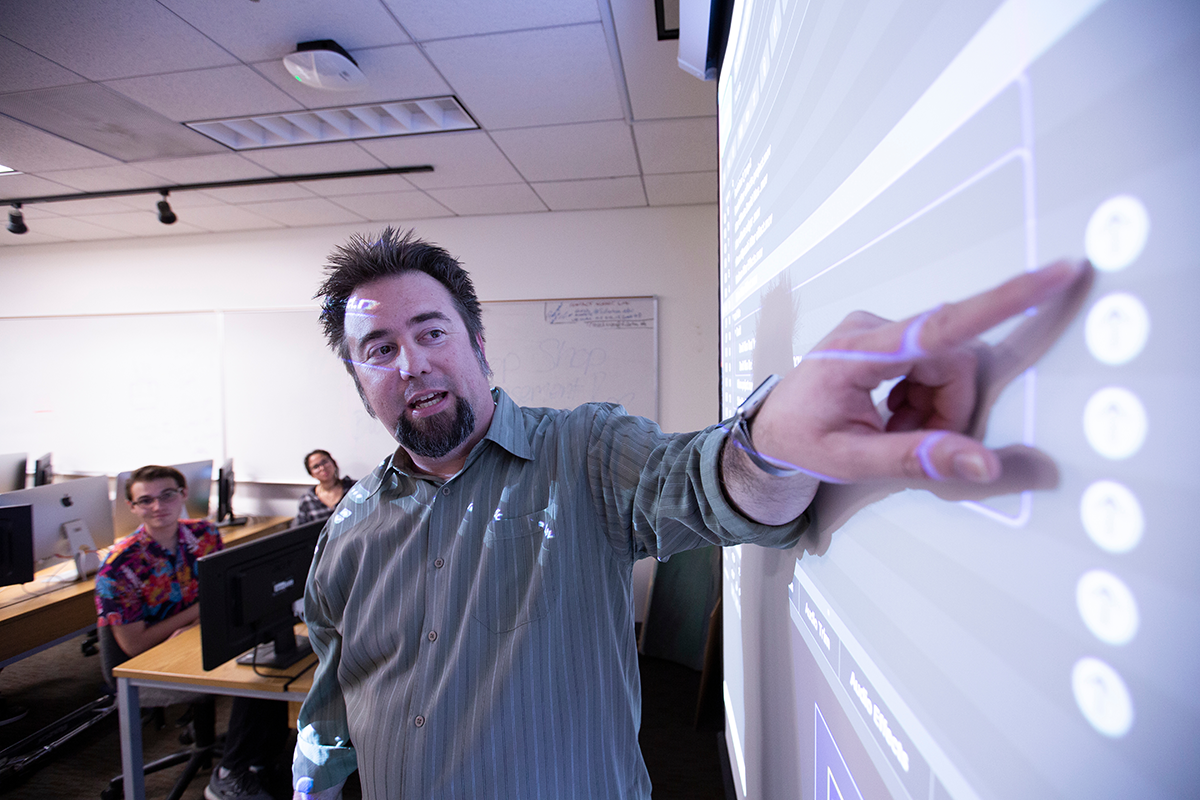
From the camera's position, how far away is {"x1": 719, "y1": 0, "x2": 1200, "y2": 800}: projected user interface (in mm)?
156

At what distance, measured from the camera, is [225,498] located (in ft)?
11.7

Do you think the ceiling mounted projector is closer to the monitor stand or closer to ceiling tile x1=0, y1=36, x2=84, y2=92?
ceiling tile x1=0, y1=36, x2=84, y2=92

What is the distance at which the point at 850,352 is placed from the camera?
307 millimetres

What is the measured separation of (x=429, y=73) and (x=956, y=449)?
217 cm

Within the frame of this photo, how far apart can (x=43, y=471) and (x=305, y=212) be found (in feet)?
9.19

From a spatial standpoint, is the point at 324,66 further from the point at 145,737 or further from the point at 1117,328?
the point at 145,737

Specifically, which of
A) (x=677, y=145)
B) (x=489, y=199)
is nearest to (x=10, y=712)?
(x=489, y=199)

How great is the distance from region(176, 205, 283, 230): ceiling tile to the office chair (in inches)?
97.8

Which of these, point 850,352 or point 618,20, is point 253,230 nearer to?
point 618,20

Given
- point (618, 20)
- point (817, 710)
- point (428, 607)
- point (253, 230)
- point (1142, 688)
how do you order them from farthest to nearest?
point (253, 230) → point (618, 20) → point (428, 607) → point (817, 710) → point (1142, 688)

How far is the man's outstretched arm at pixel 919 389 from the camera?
0.68 ft

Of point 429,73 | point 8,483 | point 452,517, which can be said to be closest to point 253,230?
point 8,483

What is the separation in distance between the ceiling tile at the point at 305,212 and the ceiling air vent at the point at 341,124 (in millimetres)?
738

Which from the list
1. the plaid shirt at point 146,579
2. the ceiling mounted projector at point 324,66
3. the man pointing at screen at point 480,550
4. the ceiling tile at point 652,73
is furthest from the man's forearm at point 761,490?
the plaid shirt at point 146,579
